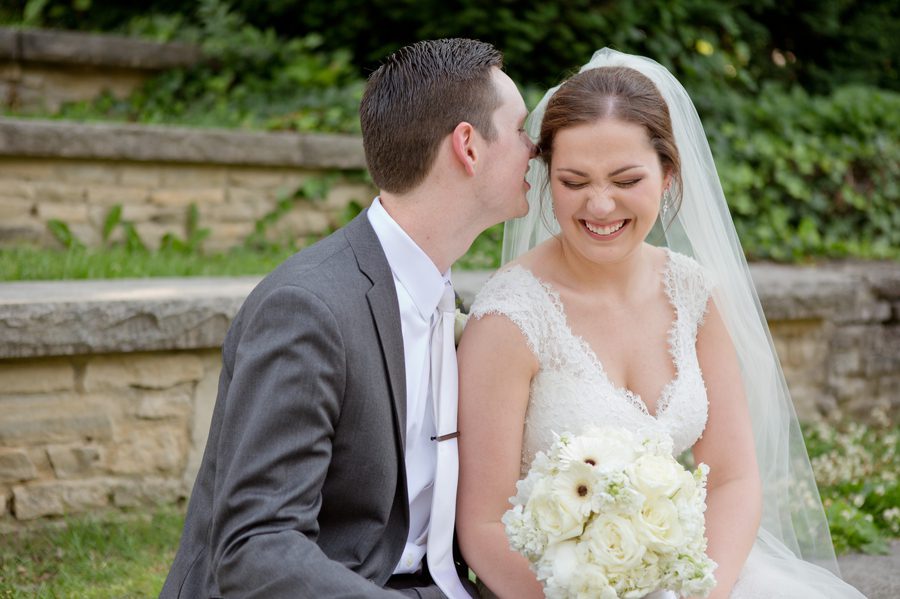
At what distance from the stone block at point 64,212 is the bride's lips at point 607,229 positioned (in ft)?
12.3

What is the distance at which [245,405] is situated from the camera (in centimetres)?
190

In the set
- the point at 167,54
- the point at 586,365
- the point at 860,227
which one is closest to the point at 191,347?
the point at 586,365

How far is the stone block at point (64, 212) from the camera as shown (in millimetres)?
5324

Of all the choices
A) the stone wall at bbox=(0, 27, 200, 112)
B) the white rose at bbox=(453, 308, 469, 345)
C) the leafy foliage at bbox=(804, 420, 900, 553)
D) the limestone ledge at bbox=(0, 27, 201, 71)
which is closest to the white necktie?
the white rose at bbox=(453, 308, 469, 345)

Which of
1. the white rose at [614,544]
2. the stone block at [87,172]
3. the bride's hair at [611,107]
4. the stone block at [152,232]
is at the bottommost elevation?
the stone block at [152,232]

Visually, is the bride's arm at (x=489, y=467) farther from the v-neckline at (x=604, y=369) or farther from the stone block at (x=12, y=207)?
the stone block at (x=12, y=207)

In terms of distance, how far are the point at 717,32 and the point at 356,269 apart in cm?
697

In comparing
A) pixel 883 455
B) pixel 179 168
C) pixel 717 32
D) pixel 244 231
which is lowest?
pixel 883 455

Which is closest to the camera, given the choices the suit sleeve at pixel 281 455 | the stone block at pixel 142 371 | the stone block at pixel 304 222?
the suit sleeve at pixel 281 455

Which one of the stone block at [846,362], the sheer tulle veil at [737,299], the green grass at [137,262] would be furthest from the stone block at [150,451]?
the stone block at [846,362]

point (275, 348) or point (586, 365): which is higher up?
point (275, 348)

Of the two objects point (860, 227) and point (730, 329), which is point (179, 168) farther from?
point (860, 227)

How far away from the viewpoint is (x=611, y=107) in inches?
95.6

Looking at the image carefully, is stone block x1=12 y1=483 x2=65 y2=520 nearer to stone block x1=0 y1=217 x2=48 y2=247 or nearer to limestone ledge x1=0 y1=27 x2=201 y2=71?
stone block x1=0 y1=217 x2=48 y2=247
